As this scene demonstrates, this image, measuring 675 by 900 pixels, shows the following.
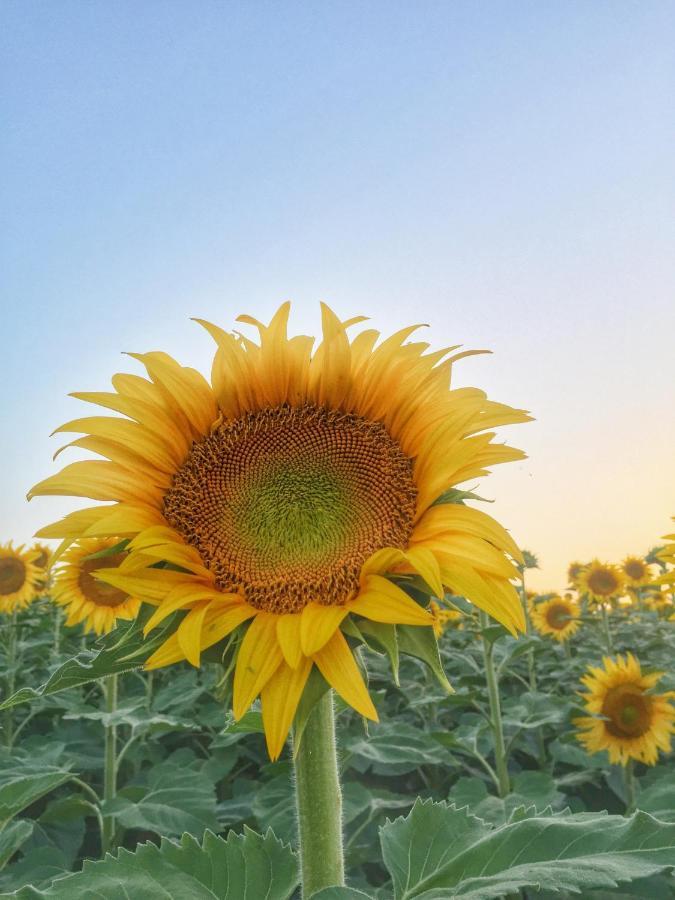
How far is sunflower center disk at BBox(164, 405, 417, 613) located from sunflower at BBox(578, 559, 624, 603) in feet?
25.4

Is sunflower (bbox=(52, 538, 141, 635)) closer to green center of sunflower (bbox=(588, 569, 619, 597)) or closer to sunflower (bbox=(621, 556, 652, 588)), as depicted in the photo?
green center of sunflower (bbox=(588, 569, 619, 597))

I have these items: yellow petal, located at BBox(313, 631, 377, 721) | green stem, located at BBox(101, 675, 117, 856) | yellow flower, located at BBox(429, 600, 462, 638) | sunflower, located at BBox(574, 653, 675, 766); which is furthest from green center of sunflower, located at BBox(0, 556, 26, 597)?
yellow petal, located at BBox(313, 631, 377, 721)

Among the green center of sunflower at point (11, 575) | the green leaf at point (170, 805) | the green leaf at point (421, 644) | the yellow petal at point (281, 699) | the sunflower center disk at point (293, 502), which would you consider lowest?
the green leaf at point (170, 805)

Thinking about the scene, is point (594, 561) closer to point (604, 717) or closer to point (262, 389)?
point (604, 717)

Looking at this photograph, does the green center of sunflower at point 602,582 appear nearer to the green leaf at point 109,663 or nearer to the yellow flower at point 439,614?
→ the yellow flower at point 439,614

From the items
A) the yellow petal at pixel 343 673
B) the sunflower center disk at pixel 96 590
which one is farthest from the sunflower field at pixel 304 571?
the sunflower center disk at pixel 96 590

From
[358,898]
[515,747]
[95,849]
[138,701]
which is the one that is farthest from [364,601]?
[515,747]

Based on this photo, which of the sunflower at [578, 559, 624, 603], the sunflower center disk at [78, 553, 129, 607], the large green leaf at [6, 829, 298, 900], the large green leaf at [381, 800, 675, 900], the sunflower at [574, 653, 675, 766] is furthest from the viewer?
the sunflower at [578, 559, 624, 603]

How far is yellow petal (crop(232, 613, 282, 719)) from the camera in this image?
58.1 inches

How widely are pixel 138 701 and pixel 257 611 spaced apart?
3414 mm

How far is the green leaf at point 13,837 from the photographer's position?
2.58 m

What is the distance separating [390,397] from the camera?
6.28 ft

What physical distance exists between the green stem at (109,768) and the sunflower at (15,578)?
3563 millimetres

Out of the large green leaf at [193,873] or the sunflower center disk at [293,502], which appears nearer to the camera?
the large green leaf at [193,873]
